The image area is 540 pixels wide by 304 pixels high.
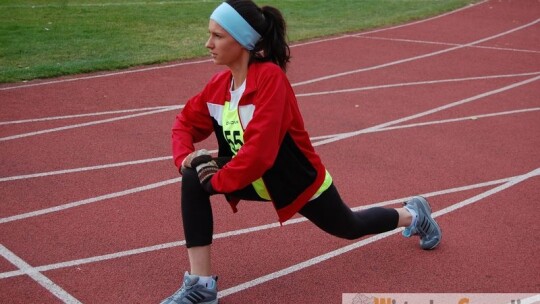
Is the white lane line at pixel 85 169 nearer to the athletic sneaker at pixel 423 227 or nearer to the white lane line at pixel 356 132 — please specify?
the white lane line at pixel 356 132

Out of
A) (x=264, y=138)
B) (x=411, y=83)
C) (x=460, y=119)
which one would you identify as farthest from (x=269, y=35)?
(x=411, y=83)

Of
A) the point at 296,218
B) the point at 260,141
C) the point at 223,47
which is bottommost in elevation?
the point at 296,218

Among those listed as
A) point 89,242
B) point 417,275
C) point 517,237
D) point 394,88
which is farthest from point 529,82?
point 89,242

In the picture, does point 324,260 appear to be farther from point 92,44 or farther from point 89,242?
point 92,44

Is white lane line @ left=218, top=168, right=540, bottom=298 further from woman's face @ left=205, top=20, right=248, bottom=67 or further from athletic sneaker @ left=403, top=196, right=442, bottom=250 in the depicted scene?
woman's face @ left=205, top=20, right=248, bottom=67

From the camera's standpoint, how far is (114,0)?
666 inches

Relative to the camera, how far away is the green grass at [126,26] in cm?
999

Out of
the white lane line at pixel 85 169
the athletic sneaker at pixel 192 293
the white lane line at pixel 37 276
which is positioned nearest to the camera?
the athletic sneaker at pixel 192 293

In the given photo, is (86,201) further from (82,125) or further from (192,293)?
(82,125)

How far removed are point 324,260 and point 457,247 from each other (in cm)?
84

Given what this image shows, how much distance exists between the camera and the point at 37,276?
4.18 meters

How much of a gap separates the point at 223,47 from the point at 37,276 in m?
1.65

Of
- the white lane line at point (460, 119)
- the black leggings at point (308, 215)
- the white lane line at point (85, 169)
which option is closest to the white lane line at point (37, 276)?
the black leggings at point (308, 215)

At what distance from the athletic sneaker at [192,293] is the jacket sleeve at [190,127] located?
0.58 m
